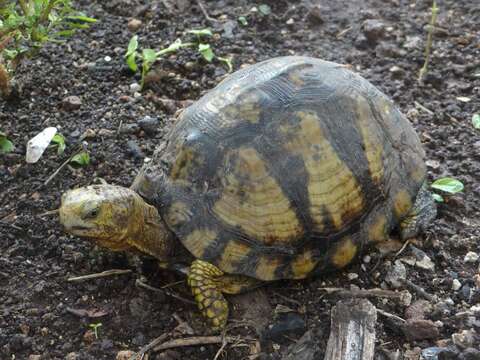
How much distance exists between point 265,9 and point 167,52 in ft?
3.10

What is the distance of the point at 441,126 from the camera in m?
3.79

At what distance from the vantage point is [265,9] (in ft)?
15.4

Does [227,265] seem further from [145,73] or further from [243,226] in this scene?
[145,73]

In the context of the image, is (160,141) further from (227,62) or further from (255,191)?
(227,62)

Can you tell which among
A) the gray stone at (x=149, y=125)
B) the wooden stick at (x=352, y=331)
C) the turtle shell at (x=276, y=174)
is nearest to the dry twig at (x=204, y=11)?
the gray stone at (x=149, y=125)

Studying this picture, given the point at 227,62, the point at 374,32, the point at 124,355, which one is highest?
the point at 374,32

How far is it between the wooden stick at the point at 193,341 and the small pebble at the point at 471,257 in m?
1.25

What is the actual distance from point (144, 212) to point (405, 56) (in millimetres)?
2520

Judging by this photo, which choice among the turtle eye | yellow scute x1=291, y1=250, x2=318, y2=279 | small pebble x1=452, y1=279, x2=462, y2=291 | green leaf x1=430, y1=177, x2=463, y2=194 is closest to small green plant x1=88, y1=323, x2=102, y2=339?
the turtle eye

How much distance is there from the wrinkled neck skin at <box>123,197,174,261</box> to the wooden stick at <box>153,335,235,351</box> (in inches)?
14.8

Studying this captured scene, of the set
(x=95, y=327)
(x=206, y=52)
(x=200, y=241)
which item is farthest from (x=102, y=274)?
(x=206, y=52)

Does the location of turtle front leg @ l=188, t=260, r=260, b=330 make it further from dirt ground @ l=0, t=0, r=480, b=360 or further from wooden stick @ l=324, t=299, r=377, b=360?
wooden stick @ l=324, t=299, r=377, b=360

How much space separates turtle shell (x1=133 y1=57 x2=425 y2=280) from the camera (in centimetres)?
263

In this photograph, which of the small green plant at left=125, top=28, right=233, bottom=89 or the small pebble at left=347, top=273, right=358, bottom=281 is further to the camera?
the small green plant at left=125, top=28, right=233, bottom=89
